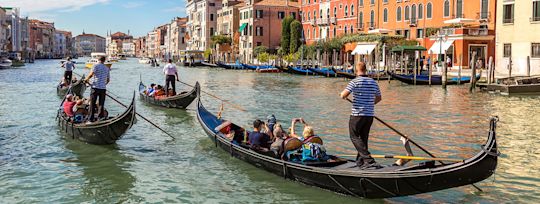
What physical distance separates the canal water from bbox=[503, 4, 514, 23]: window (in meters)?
8.90

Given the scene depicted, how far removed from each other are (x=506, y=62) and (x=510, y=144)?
14555 millimetres

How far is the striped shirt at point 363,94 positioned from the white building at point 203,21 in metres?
53.1

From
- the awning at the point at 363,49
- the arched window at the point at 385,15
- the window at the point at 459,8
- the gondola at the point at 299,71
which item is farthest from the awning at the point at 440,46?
the gondola at the point at 299,71

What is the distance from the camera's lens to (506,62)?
21000 millimetres

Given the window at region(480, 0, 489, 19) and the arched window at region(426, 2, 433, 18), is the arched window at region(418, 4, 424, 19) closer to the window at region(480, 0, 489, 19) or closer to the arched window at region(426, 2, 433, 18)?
the arched window at region(426, 2, 433, 18)

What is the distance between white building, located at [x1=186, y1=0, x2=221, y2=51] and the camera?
57.1 m

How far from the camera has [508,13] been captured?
20.9 meters

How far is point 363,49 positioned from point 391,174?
77.8ft

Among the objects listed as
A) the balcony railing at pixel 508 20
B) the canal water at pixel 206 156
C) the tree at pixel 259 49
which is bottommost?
the canal water at pixel 206 156

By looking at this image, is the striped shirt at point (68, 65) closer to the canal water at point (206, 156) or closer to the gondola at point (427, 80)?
the canal water at point (206, 156)

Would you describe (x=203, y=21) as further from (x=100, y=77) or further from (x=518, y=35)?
(x=100, y=77)

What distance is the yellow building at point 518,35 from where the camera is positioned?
64.7 feet

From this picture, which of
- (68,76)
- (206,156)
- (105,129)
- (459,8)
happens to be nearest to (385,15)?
(459,8)

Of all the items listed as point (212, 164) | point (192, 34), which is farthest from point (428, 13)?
point (192, 34)
